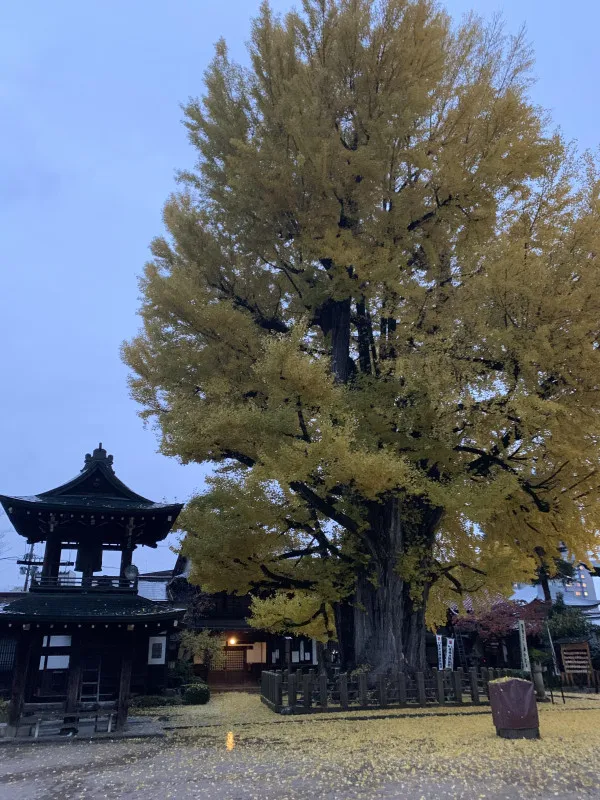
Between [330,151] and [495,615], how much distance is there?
74.7 ft

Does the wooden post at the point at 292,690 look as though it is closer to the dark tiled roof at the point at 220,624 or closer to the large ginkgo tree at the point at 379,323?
the large ginkgo tree at the point at 379,323

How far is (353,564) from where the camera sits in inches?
550

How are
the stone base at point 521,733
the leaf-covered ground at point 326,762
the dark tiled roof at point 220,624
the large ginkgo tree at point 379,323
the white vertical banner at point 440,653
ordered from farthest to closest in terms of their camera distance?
the dark tiled roof at point 220,624, the white vertical banner at point 440,653, the large ginkgo tree at point 379,323, the stone base at point 521,733, the leaf-covered ground at point 326,762

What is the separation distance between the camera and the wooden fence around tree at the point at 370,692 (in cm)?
1206

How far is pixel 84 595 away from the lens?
526 inches

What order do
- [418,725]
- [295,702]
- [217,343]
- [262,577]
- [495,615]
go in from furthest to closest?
[495,615], [262,577], [217,343], [295,702], [418,725]

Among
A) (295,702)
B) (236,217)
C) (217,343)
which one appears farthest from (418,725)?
(236,217)

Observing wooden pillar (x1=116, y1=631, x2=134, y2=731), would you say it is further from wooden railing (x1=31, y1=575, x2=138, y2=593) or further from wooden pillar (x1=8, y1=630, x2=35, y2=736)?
wooden pillar (x1=8, y1=630, x2=35, y2=736)

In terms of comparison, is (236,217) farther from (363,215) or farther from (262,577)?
(262,577)

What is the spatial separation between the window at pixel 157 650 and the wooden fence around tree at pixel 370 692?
10588 mm

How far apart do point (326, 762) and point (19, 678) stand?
316 inches

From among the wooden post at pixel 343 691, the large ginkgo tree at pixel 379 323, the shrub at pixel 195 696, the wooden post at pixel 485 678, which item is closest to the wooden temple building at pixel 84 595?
the large ginkgo tree at pixel 379 323

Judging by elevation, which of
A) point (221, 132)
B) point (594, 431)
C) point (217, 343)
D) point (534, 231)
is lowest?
point (594, 431)

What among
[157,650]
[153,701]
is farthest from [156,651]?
[153,701]
